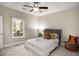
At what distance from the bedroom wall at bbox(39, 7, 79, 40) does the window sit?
1723 millimetres

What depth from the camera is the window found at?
414 cm

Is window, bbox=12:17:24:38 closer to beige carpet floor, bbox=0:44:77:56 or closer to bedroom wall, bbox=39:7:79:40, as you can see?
beige carpet floor, bbox=0:44:77:56

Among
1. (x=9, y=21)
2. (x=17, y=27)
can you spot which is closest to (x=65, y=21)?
(x=17, y=27)

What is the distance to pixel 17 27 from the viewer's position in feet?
14.0

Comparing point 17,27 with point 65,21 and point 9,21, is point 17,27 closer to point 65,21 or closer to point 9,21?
point 9,21

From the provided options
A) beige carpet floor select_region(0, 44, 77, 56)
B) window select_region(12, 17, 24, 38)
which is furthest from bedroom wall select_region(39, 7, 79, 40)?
window select_region(12, 17, 24, 38)

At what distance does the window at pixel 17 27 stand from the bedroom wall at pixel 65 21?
172 cm

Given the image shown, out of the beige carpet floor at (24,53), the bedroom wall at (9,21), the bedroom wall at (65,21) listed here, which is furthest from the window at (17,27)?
the bedroom wall at (65,21)

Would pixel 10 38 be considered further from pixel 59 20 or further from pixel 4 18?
pixel 59 20

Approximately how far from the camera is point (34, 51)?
3.07 meters

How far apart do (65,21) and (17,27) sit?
9.45ft

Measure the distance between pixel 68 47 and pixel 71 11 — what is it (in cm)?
197

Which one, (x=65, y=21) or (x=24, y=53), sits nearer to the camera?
(x=24, y=53)

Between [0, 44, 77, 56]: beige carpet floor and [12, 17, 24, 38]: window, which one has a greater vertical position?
[12, 17, 24, 38]: window
